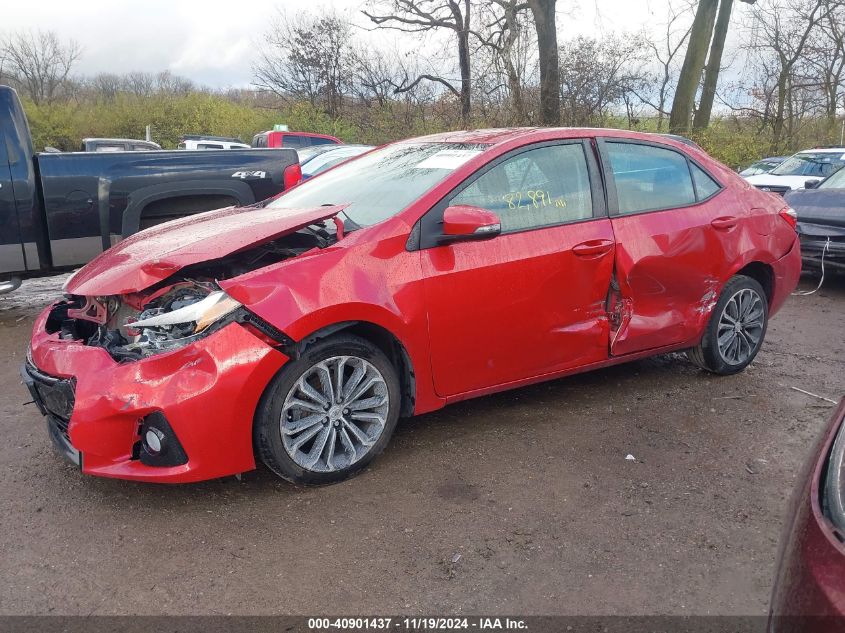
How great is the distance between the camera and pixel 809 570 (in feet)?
5.09

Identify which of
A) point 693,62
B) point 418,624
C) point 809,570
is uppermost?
point 693,62

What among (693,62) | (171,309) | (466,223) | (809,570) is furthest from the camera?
(693,62)

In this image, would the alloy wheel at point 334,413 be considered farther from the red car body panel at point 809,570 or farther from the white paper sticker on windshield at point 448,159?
the red car body panel at point 809,570

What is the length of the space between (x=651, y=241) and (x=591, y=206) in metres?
0.44

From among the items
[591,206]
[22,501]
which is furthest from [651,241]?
Result: [22,501]

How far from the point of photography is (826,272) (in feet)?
27.3

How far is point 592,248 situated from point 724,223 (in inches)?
45.4

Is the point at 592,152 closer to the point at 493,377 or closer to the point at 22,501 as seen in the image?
the point at 493,377

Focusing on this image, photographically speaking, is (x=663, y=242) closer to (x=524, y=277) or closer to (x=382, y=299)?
(x=524, y=277)

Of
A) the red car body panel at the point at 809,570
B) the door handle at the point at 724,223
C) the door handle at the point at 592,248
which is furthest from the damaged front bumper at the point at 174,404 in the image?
the door handle at the point at 724,223

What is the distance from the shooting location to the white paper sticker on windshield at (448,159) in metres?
3.95

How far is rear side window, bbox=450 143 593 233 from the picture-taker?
387 cm

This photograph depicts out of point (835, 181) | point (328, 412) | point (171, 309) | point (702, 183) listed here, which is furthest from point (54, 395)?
point (835, 181)

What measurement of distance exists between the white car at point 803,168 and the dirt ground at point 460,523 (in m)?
9.99
